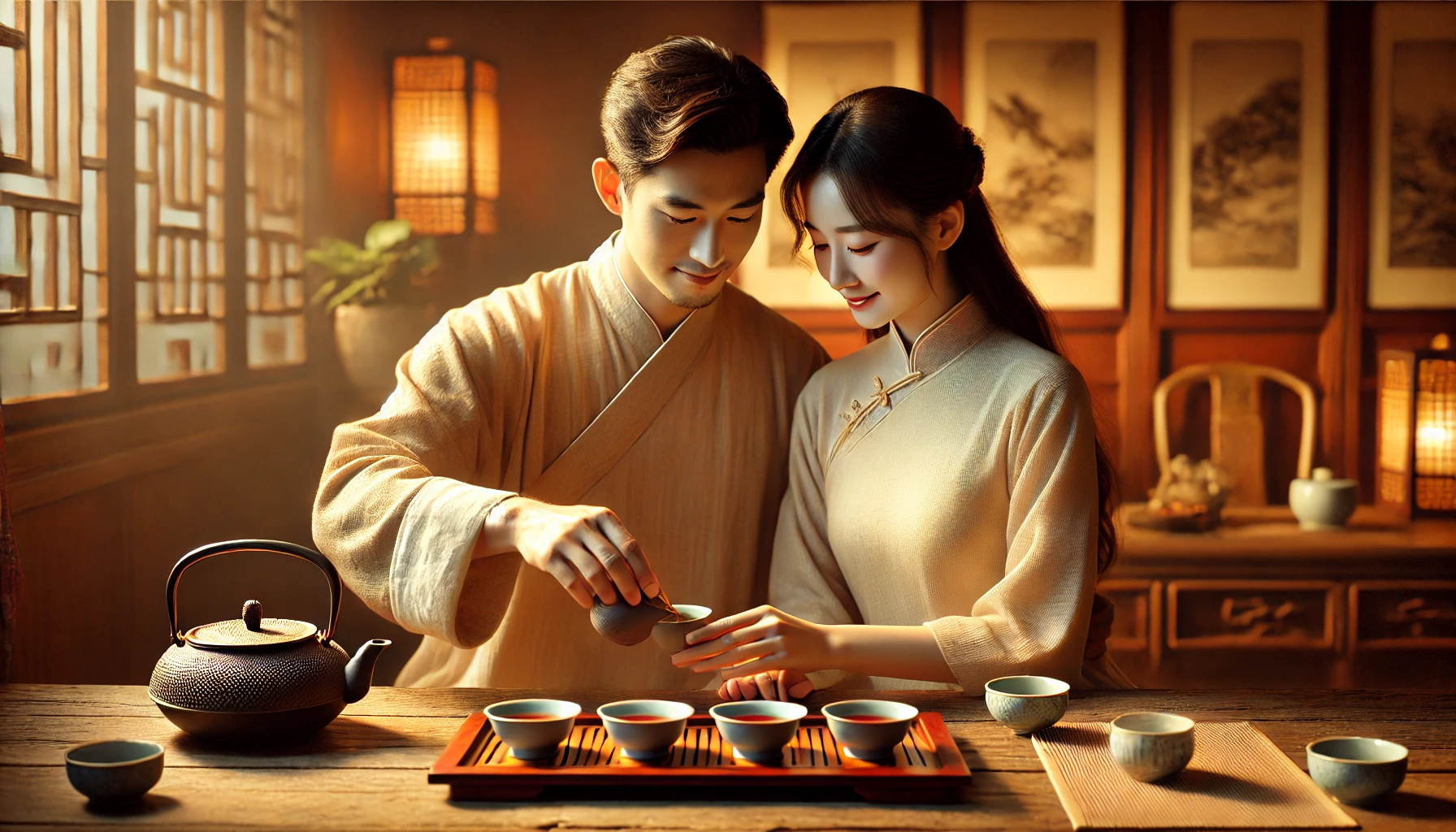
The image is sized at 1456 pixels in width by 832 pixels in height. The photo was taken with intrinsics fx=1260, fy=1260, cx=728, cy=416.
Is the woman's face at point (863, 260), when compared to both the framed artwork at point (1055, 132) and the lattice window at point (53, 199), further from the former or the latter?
the framed artwork at point (1055, 132)

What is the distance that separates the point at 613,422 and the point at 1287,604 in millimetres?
3209

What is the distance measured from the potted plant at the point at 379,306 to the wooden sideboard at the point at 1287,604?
2601mm

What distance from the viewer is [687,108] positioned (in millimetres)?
1942

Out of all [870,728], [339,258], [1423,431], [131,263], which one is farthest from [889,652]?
[1423,431]

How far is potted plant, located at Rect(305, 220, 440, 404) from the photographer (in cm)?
437

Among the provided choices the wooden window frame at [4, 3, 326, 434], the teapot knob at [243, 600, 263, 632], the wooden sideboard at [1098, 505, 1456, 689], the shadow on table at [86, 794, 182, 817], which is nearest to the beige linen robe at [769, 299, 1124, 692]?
the teapot knob at [243, 600, 263, 632]

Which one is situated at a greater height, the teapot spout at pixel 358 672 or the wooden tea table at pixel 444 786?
the teapot spout at pixel 358 672

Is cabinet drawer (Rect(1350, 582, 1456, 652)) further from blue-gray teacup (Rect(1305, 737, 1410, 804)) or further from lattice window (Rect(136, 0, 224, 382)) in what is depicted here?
lattice window (Rect(136, 0, 224, 382))

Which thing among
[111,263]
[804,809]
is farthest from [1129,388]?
[804,809]

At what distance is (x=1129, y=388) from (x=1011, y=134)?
1.12 metres

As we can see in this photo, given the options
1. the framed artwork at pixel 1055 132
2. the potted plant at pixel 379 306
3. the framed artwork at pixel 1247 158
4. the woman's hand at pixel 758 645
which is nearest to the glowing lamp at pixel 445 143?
Answer: the potted plant at pixel 379 306

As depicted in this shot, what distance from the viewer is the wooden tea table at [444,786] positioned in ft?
4.47

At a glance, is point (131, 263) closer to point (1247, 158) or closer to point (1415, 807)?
point (1415, 807)

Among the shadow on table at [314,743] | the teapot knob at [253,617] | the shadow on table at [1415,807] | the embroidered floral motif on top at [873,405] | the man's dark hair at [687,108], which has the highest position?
the man's dark hair at [687,108]
